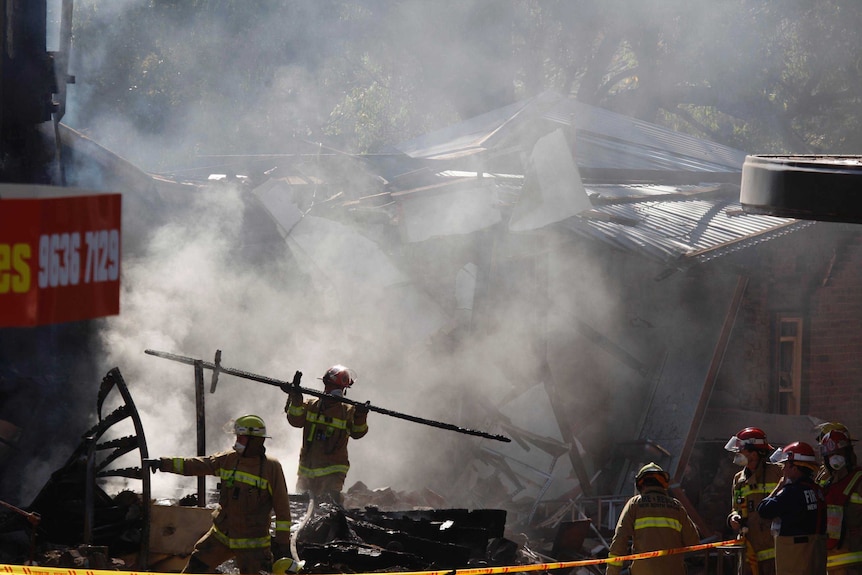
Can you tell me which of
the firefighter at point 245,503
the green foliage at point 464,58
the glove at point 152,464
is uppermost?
the green foliage at point 464,58

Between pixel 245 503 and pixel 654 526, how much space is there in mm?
2969

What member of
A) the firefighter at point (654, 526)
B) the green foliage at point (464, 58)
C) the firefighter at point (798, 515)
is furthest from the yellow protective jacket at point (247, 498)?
the green foliage at point (464, 58)

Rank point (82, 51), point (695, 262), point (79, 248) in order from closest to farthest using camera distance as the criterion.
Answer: point (79, 248)
point (695, 262)
point (82, 51)

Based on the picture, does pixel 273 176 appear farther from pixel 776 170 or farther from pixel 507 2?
pixel 507 2

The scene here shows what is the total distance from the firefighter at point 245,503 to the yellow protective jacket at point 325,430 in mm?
2213

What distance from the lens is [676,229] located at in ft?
42.4

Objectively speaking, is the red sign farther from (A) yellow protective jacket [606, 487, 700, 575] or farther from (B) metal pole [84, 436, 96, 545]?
(A) yellow protective jacket [606, 487, 700, 575]

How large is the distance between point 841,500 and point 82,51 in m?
24.9

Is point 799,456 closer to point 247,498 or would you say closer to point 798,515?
point 798,515

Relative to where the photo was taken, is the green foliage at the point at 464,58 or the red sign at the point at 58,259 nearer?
the red sign at the point at 58,259

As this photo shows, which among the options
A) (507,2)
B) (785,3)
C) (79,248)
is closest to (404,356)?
(79,248)

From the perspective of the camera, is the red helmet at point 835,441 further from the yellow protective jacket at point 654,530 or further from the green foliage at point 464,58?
the green foliage at point 464,58

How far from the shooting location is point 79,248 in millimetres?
4266

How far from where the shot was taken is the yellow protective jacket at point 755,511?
7.93 m
